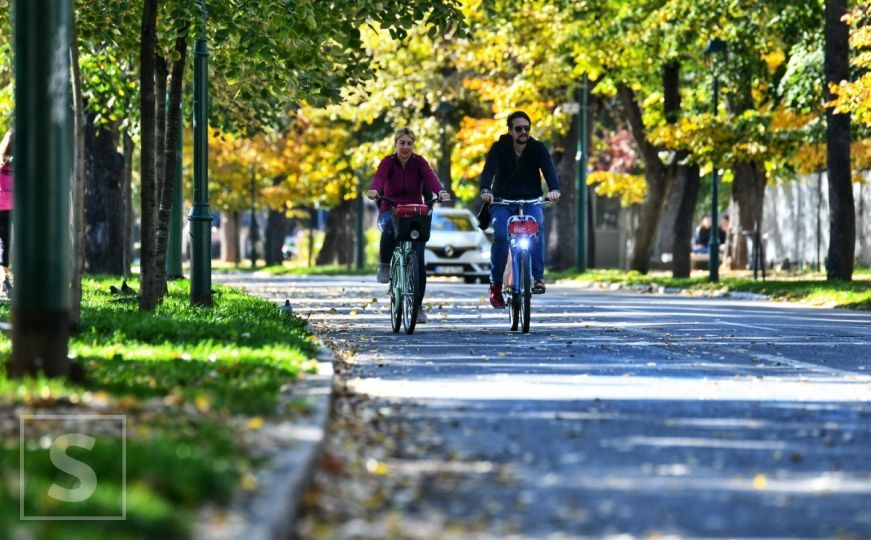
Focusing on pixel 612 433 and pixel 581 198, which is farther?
pixel 581 198

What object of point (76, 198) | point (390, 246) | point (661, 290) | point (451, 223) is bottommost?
point (661, 290)

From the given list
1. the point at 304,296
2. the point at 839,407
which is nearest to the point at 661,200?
the point at 304,296

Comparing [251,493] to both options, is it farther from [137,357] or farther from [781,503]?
[137,357]

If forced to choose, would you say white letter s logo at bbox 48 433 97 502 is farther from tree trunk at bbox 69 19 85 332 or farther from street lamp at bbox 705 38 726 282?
street lamp at bbox 705 38 726 282

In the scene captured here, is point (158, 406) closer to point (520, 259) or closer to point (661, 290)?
point (520, 259)

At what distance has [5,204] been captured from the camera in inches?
841

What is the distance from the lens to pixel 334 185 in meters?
54.6

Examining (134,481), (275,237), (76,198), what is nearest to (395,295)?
(76,198)

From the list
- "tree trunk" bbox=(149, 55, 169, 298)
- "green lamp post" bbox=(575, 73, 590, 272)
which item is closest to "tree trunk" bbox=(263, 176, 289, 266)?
"green lamp post" bbox=(575, 73, 590, 272)

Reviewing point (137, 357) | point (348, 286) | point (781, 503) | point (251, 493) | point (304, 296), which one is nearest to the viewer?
point (251, 493)

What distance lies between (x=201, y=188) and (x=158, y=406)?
10273 millimetres

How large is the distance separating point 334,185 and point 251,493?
4852 centimetres

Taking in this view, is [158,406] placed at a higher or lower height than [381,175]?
lower

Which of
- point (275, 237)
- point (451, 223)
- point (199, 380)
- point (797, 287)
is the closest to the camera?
point (199, 380)
